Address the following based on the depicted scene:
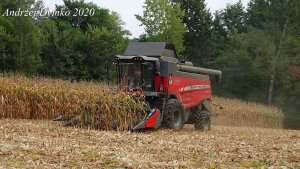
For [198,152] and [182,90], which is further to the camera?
[182,90]

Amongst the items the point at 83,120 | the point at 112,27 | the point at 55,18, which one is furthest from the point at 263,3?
the point at 83,120

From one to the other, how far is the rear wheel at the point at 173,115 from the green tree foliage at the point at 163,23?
24395 millimetres

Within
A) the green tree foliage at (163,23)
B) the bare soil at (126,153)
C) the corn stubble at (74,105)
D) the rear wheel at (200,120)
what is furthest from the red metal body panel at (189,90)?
the green tree foliage at (163,23)

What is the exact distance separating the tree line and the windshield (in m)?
14.2

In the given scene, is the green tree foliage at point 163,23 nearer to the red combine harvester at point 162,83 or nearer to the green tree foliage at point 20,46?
the green tree foliage at point 20,46

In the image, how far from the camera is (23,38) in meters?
30.5

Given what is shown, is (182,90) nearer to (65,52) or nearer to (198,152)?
(198,152)

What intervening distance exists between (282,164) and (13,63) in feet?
76.3

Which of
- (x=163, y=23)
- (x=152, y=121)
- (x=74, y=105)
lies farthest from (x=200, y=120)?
(x=163, y=23)

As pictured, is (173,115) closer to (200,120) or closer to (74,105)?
(200,120)

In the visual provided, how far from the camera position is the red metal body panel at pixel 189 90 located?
1473 cm

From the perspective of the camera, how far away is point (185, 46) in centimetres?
4253

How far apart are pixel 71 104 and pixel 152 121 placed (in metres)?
4.39

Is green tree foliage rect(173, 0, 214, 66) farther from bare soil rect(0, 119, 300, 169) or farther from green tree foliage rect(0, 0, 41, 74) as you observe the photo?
bare soil rect(0, 119, 300, 169)
